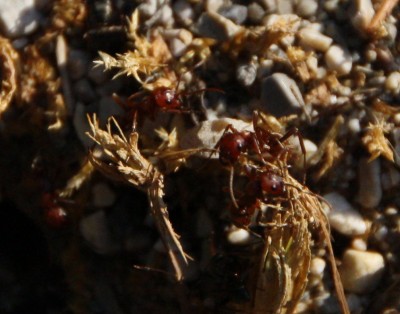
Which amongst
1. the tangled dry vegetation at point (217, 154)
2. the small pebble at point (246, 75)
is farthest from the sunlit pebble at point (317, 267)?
the small pebble at point (246, 75)

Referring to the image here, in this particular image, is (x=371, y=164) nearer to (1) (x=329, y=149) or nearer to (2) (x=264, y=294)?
(1) (x=329, y=149)

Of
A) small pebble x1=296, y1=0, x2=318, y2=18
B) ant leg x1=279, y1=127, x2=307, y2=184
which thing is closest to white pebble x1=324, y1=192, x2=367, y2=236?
ant leg x1=279, y1=127, x2=307, y2=184

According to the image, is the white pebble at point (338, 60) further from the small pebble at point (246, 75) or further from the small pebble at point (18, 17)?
the small pebble at point (18, 17)

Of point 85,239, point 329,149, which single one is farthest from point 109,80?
point 329,149

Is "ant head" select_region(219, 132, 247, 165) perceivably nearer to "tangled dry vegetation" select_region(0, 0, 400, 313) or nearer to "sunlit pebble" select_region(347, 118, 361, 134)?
"tangled dry vegetation" select_region(0, 0, 400, 313)

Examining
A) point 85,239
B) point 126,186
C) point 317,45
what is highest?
point 317,45

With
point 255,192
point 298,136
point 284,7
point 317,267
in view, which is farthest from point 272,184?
point 284,7
